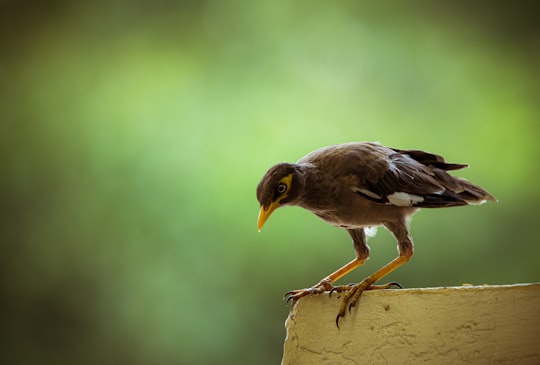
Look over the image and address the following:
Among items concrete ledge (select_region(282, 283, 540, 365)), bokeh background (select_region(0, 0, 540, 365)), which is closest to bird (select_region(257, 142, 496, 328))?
concrete ledge (select_region(282, 283, 540, 365))

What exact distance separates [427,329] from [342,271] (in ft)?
1.80

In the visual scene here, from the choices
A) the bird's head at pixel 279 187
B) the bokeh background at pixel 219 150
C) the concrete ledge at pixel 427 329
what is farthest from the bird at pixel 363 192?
the bokeh background at pixel 219 150

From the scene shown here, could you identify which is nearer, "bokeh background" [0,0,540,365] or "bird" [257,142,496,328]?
"bird" [257,142,496,328]

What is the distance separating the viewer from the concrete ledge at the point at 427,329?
78.0 inches

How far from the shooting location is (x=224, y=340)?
5461mm

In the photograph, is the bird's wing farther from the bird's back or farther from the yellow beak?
the yellow beak

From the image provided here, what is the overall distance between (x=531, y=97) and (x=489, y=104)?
307mm

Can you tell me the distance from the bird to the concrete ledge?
6.6 inches

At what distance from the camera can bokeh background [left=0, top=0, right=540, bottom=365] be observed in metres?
5.12

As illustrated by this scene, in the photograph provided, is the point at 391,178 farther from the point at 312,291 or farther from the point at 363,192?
the point at 312,291

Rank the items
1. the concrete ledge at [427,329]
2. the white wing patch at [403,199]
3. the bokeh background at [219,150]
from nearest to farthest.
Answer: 1. the concrete ledge at [427,329]
2. the white wing patch at [403,199]
3. the bokeh background at [219,150]

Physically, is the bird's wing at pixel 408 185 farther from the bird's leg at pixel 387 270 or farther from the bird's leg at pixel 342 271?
the bird's leg at pixel 342 271

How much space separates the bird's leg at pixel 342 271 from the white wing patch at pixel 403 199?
23 cm

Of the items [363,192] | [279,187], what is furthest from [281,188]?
[363,192]
